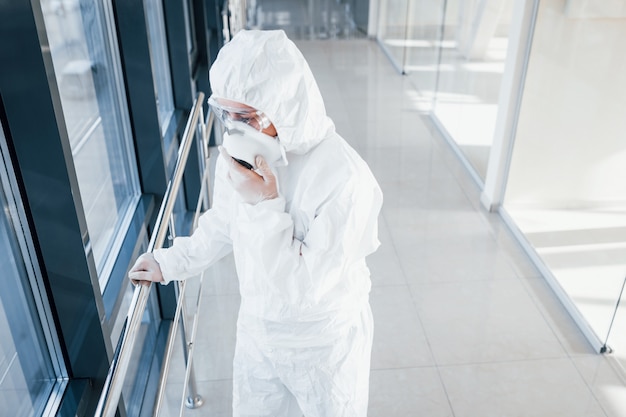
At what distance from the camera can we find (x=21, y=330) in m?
1.74

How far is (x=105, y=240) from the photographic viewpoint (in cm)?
261

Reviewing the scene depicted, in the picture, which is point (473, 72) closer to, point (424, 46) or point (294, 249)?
point (424, 46)

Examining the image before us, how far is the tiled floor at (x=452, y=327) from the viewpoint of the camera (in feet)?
9.18

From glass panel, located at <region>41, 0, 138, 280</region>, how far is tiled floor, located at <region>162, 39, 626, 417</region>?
837 millimetres

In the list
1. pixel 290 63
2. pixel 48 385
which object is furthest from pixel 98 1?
pixel 48 385

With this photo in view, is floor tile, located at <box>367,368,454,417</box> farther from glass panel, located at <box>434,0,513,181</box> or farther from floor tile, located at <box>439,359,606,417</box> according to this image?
glass panel, located at <box>434,0,513,181</box>

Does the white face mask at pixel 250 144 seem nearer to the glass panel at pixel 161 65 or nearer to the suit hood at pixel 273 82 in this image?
the suit hood at pixel 273 82

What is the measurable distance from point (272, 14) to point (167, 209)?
9.10 metres

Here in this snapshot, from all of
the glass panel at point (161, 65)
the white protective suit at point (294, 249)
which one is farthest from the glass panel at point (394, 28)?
the white protective suit at point (294, 249)

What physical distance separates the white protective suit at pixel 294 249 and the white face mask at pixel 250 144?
0.12ft

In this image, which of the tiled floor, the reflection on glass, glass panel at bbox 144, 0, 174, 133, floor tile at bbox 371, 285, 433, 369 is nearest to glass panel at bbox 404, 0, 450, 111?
the tiled floor

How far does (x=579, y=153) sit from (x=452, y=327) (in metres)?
1.14

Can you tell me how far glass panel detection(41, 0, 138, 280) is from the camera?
7.74 feet

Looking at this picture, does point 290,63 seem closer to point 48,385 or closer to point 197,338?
point 48,385
